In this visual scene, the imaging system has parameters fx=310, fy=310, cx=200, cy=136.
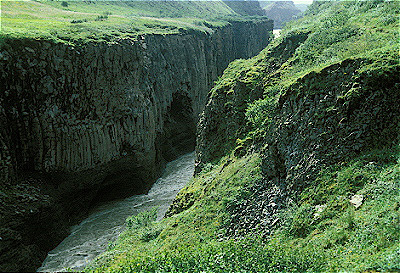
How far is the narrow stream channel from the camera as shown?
19.9 metres

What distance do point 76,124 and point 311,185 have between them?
19.4 meters

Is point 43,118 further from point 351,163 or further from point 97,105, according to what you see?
point 351,163

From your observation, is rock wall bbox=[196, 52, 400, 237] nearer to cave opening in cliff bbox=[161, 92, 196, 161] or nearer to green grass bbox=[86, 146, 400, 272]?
green grass bbox=[86, 146, 400, 272]

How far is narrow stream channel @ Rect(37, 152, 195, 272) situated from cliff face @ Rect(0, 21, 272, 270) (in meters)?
0.94

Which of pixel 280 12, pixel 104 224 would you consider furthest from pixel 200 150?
pixel 280 12

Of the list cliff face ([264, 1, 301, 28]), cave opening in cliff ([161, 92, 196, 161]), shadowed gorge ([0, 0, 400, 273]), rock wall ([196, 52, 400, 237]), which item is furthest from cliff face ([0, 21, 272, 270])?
cliff face ([264, 1, 301, 28])

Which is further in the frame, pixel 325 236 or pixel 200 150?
pixel 200 150


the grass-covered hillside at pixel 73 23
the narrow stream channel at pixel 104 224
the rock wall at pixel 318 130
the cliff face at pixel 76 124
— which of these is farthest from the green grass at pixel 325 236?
the grass-covered hillside at pixel 73 23

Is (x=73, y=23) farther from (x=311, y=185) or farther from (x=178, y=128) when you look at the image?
(x=311, y=185)

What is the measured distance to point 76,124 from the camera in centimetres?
2388

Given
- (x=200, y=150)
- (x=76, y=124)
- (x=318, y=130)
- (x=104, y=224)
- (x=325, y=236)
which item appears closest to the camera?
(x=325, y=236)

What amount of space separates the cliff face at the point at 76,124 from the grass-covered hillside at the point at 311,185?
1018 centimetres

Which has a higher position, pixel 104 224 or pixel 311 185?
pixel 311 185

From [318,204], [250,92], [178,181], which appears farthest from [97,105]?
[318,204]
